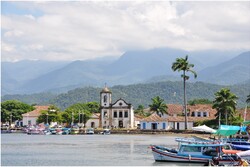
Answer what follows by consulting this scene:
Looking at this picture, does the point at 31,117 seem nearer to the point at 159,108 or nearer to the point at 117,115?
the point at 117,115

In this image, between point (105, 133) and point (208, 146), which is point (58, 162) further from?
point (105, 133)

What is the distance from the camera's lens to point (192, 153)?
168 feet

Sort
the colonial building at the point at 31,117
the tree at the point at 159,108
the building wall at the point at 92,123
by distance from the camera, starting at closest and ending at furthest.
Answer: the tree at the point at 159,108 → the building wall at the point at 92,123 → the colonial building at the point at 31,117

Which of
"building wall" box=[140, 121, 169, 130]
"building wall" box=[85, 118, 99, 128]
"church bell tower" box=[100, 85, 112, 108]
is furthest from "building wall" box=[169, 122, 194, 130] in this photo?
"building wall" box=[85, 118, 99, 128]

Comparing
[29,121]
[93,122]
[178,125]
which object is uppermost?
[29,121]

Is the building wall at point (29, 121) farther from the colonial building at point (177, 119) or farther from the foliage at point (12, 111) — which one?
the colonial building at point (177, 119)

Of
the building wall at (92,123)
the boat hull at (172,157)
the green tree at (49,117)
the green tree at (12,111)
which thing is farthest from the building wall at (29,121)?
the boat hull at (172,157)

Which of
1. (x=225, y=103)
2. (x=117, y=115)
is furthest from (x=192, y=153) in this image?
(x=117, y=115)

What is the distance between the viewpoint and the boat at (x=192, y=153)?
50.5 m

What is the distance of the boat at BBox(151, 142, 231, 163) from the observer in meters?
50.5

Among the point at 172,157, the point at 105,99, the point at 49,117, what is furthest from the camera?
the point at 49,117

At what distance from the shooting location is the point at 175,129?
395ft

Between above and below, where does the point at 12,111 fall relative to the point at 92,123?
above

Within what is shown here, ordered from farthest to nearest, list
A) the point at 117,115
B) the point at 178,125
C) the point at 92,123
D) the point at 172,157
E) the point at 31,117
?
the point at 31,117
the point at 92,123
the point at 117,115
the point at 178,125
the point at 172,157
